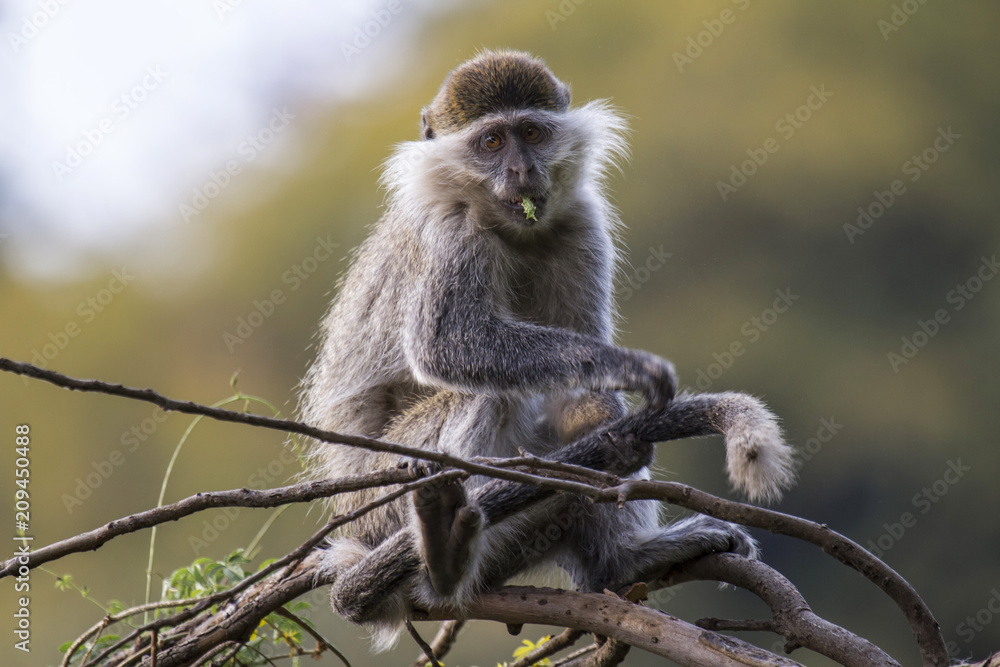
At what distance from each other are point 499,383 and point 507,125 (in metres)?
0.81

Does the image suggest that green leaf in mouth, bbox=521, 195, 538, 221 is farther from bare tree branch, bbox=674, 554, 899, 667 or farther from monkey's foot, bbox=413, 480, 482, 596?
bare tree branch, bbox=674, 554, 899, 667

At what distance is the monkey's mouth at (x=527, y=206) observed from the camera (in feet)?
8.32

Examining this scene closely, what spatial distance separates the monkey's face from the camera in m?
2.56

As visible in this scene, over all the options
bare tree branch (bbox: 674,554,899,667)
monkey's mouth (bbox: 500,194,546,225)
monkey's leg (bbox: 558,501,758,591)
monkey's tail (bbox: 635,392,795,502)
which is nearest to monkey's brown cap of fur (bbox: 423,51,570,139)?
monkey's mouth (bbox: 500,194,546,225)

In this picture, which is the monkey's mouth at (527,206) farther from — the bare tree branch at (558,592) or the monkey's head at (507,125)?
the bare tree branch at (558,592)

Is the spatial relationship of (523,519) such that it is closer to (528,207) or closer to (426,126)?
(528,207)

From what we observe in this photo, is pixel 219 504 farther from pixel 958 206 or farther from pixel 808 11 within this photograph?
pixel 808 11

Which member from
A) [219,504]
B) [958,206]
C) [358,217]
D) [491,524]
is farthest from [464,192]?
[958,206]

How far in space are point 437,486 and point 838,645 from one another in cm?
90

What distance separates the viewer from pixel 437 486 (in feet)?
6.11

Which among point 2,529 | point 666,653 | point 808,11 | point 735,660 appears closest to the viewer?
point 735,660

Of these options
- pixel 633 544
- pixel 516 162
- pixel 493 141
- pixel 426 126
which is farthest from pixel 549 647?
pixel 426 126

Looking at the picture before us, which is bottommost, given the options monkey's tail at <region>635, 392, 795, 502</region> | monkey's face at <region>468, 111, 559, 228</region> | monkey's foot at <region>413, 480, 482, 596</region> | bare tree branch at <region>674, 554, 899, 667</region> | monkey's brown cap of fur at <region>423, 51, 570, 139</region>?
monkey's foot at <region>413, 480, 482, 596</region>

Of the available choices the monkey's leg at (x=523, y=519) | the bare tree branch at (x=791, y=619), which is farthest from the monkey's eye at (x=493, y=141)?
the bare tree branch at (x=791, y=619)
